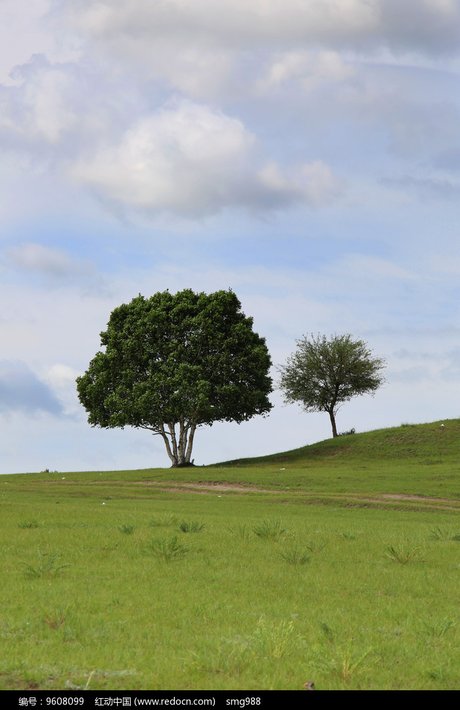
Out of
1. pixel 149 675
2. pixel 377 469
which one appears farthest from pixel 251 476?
pixel 149 675

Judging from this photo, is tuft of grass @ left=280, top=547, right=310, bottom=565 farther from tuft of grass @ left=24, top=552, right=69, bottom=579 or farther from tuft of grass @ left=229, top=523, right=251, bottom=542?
tuft of grass @ left=24, top=552, right=69, bottom=579

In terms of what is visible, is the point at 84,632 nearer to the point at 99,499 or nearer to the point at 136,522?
the point at 136,522

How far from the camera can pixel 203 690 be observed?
8242 millimetres

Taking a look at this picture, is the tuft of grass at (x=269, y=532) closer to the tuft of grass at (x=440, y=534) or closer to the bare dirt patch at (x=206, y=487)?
the tuft of grass at (x=440, y=534)

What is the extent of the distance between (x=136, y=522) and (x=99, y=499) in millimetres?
16405

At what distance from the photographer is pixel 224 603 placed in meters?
12.7

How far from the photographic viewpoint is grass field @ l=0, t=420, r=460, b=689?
356 inches

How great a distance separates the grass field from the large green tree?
42081 mm

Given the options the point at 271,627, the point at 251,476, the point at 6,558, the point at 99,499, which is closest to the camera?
the point at 271,627

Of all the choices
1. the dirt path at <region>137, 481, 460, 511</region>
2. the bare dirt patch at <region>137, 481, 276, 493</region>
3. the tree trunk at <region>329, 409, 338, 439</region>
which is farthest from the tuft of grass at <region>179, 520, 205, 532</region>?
the tree trunk at <region>329, 409, 338, 439</region>

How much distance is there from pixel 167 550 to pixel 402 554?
4877 mm

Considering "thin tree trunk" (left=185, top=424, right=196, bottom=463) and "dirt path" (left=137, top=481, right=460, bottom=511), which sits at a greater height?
"thin tree trunk" (left=185, top=424, right=196, bottom=463)

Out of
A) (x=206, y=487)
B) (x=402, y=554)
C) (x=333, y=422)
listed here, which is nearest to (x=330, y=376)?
(x=333, y=422)

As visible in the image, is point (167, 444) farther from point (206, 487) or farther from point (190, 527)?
point (190, 527)
